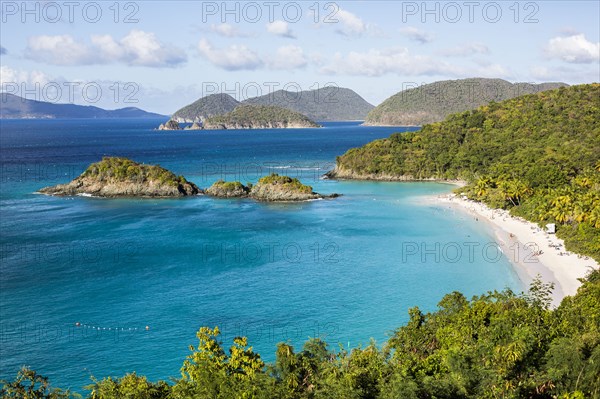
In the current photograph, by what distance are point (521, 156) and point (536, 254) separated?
4883 cm

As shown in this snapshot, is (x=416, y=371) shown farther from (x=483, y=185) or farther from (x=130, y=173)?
(x=130, y=173)

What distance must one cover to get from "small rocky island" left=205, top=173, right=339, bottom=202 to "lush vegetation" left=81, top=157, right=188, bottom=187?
8551mm

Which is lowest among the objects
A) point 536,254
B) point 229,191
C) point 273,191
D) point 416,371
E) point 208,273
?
point 208,273

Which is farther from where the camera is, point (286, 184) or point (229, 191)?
point (229, 191)

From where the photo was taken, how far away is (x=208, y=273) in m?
52.9

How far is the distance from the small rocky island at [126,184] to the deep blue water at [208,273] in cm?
409

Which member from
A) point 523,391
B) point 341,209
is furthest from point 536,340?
point 341,209

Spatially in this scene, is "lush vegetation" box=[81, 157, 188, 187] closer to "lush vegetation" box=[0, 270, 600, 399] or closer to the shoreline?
Answer: the shoreline

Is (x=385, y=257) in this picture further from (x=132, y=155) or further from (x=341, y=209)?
(x=132, y=155)

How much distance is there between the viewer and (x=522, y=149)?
349 ft

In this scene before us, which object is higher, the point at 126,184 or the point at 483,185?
the point at 483,185

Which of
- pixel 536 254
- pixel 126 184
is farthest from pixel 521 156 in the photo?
pixel 126 184

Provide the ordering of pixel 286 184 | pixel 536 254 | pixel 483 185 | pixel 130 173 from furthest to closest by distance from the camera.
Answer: pixel 130 173 < pixel 286 184 < pixel 483 185 < pixel 536 254

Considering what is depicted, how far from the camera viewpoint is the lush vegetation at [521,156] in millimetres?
66750
